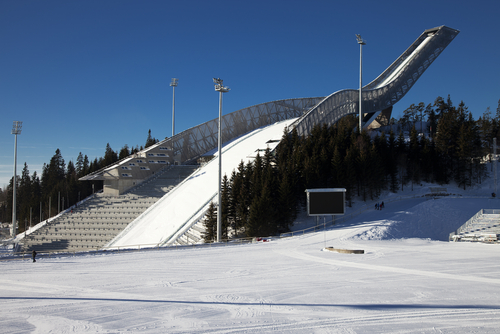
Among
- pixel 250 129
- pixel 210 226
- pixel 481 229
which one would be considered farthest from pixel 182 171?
pixel 481 229

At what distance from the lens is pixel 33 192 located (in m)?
83.9

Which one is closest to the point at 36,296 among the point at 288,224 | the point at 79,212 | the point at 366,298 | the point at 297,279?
the point at 297,279

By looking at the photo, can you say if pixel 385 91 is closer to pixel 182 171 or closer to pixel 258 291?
pixel 182 171

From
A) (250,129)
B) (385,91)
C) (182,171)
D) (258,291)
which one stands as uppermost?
→ (385,91)

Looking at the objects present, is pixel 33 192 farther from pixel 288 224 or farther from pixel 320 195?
pixel 320 195

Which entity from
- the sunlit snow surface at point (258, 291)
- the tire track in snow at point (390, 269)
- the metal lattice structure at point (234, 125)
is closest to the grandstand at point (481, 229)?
the sunlit snow surface at point (258, 291)

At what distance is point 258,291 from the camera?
→ 10.6 metres

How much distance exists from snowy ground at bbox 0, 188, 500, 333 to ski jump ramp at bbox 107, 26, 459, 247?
13.8m

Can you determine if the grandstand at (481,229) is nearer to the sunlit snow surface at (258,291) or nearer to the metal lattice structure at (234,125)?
the sunlit snow surface at (258,291)

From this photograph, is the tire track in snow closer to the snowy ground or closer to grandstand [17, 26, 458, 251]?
the snowy ground

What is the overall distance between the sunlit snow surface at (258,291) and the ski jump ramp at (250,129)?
13.4 m

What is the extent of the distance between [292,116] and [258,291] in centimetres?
6578

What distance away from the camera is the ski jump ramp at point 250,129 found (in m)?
33.8

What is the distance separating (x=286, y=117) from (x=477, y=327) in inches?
2658
